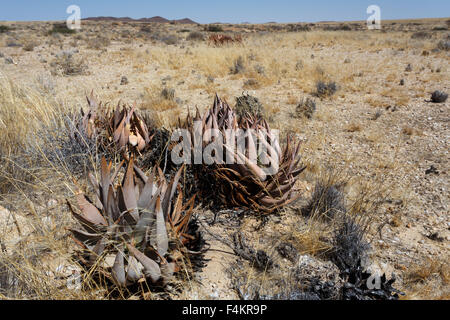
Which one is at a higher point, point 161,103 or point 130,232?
point 161,103

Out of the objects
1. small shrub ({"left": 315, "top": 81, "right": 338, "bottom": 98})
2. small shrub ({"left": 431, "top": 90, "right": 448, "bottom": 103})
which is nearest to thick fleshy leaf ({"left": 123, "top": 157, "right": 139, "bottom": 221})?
small shrub ({"left": 315, "top": 81, "right": 338, "bottom": 98})

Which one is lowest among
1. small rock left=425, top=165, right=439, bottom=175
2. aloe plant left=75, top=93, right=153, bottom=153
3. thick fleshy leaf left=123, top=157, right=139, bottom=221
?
small rock left=425, top=165, right=439, bottom=175

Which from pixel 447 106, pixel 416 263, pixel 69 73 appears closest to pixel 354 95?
pixel 447 106

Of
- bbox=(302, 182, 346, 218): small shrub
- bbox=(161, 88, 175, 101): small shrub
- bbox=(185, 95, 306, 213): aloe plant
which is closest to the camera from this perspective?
bbox=(185, 95, 306, 213): aloe plant

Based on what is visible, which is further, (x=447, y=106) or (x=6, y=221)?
(x=447, y=106)

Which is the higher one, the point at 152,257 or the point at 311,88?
the point at 311,88

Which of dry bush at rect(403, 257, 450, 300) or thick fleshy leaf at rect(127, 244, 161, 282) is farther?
dry bush at rect(403, 257, 450, 300)

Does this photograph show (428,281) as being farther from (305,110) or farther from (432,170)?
(305,110)

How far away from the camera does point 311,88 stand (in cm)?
724

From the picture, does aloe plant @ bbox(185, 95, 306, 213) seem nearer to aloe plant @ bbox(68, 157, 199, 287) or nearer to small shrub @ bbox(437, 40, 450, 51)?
aloe plant @ bbox(68, 157, 199, 287)

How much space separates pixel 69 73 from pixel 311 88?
26.1 ft

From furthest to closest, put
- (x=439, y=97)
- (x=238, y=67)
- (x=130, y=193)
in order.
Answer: (x=238, y=67), (x=439, y=97), (x=130, y=193)

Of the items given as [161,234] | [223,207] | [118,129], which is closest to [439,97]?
[223,207]

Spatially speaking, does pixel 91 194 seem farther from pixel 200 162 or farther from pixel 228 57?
pixel 228 57
